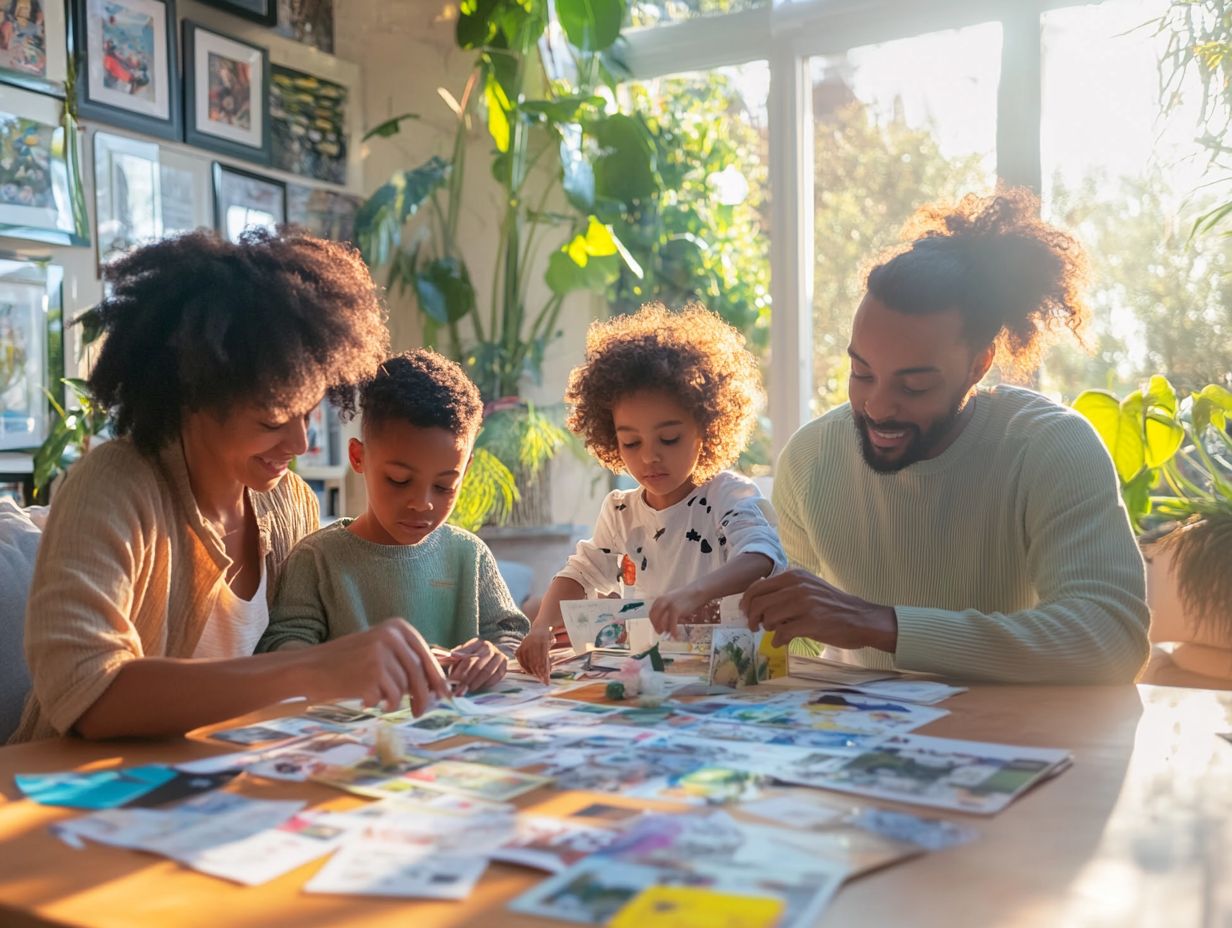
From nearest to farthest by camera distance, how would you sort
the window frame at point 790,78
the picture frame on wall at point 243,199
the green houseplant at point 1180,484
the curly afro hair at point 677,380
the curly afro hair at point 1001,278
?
the curly afro hair at point 1001,278, the curly afro hair at point 677,380, the green houseplant at point 1180,484, the picture frame on wall at point 243,199, the window frame at point 790,78

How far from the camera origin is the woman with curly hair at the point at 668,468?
2.18m

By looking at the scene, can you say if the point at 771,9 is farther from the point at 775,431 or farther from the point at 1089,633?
the point at 1089,633

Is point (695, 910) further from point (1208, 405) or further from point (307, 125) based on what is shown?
point (307, 125)

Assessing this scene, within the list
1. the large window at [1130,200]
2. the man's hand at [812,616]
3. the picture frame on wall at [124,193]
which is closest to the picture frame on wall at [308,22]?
the picture frame on wall at [124,193]

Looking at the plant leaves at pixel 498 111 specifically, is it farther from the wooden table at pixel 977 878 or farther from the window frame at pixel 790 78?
the wooden table at pixel 977 878

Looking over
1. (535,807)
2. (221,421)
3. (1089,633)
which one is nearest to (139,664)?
(221,421)

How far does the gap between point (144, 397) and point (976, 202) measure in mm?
1353

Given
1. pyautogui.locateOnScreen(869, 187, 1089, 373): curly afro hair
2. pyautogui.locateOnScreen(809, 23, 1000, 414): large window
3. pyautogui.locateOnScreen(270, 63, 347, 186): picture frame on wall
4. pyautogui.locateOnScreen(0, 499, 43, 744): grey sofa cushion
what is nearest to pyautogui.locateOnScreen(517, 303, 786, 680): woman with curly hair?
pyautogui.locateOnScreen(869, 187, 1089, 373): curly afro hair

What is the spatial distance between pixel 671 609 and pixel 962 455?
56 cm

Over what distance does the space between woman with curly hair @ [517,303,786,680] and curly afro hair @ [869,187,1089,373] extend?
0.45 meters

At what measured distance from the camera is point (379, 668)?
1192 millimetres

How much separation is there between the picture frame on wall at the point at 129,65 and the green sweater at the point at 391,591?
198 centimetres

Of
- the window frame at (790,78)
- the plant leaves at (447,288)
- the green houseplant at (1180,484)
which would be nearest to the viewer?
the green houseplant at (1180,484)

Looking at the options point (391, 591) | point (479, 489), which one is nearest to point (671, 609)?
point (391, 591)
